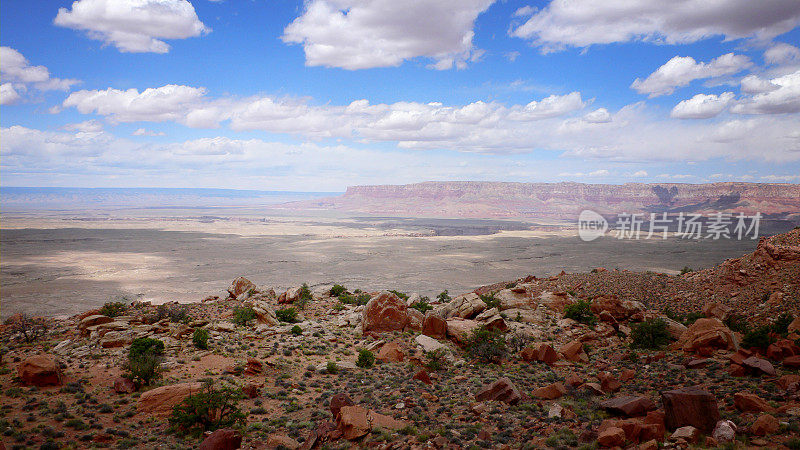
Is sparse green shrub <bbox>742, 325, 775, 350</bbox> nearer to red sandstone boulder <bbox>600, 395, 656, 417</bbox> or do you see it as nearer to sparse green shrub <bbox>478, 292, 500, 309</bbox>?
red sandstone boulder <bbox>600, 395, 656, 417</bbox>

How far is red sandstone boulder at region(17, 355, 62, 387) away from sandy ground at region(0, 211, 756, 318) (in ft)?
109

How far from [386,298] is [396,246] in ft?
250

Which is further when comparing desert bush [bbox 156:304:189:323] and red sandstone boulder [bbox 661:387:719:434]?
desert bush [bbox 156:304:189:323]

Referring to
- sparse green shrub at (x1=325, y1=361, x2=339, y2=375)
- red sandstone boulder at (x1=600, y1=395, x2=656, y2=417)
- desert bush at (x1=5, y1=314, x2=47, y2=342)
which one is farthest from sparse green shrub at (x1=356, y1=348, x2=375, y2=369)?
desert bush at (x1=5, y1=314, x2=47, y2=342)

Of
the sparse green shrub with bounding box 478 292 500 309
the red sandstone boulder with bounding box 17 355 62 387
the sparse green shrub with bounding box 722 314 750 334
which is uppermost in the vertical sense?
the red sandstone boulder with bounding box 17 355 62 387

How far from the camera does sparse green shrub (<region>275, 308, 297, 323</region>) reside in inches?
802

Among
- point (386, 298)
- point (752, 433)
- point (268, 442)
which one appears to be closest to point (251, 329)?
point (386, 298)

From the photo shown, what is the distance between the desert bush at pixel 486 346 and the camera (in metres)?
15.6

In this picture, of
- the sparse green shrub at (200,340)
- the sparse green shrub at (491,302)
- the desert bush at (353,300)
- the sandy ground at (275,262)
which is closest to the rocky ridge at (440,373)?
the sparse green shrub at (200,340)

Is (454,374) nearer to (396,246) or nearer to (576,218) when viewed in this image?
(396,246)

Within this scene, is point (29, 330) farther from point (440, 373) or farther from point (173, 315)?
point (440, 373)

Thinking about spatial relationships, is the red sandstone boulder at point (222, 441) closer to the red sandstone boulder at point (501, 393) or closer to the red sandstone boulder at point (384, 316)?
the red sandstone boulder at point (501, 393)

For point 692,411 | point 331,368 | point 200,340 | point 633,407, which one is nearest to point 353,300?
point 331,368

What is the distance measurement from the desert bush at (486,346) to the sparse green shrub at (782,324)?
1093 centimetres
